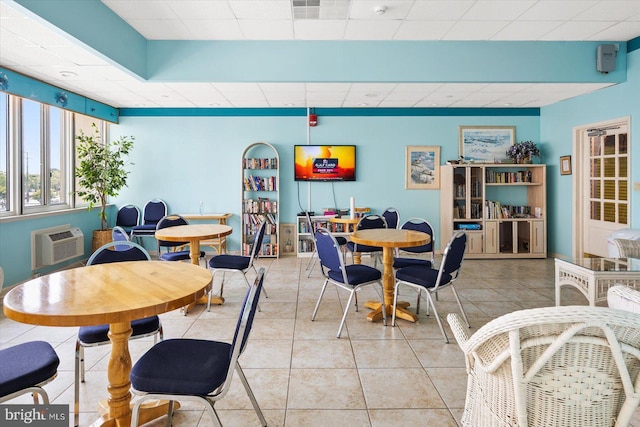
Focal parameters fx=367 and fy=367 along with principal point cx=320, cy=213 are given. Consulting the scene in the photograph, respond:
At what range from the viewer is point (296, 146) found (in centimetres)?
679

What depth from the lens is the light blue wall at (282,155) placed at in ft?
22.1

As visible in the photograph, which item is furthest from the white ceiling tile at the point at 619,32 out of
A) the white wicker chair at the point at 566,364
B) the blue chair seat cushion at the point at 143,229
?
the blue chair seat cushion at the point at 143,229

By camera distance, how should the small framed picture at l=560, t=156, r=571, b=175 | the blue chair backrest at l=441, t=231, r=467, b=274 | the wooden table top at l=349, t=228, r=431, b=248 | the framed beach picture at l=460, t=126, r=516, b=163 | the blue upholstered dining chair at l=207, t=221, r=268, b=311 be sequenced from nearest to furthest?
1. the blue chair backrest at l=441, t=231, r=467, b=274
2. the wooden table top at l=349, t=228, r=431, b=248
3. the blue upholstered dining chair at l=207, t=221, r=268, b=311
4. the small framed picture at l=560, t=156, r=571, b=175
5. the framed beach picture at l=460, t=126, r=516, b=163

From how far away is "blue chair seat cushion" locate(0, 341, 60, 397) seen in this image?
→ 1499 millimetres

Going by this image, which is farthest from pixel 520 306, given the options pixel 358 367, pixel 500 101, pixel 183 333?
pixel 500 101

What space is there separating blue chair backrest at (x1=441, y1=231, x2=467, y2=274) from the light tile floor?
1.98ft

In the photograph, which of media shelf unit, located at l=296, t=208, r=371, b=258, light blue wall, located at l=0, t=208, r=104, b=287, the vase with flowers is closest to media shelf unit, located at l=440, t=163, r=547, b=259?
the vase with flowers

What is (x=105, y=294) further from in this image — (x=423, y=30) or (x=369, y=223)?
(x=423, y=30)

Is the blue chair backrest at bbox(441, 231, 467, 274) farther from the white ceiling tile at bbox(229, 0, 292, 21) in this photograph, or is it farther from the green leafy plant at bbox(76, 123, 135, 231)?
the green leafy plant at bbox(76, 123, 135, 231)

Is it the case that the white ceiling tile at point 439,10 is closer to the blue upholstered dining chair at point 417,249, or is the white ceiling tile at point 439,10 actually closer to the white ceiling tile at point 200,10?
the white ceiling tile at point 200,10

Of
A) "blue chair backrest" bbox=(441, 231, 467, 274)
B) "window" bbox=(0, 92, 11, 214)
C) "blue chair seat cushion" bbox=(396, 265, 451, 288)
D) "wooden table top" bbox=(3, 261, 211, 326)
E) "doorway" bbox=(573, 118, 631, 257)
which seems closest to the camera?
"wooden table top" bbox=(3, 261, 211, 326)

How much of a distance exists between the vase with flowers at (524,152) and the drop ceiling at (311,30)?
976 millimetres

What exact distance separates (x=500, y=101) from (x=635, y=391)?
6.01 m

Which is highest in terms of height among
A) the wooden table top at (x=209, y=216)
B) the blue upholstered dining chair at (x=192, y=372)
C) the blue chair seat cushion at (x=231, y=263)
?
the wooden table top at (x=209, y=216)
